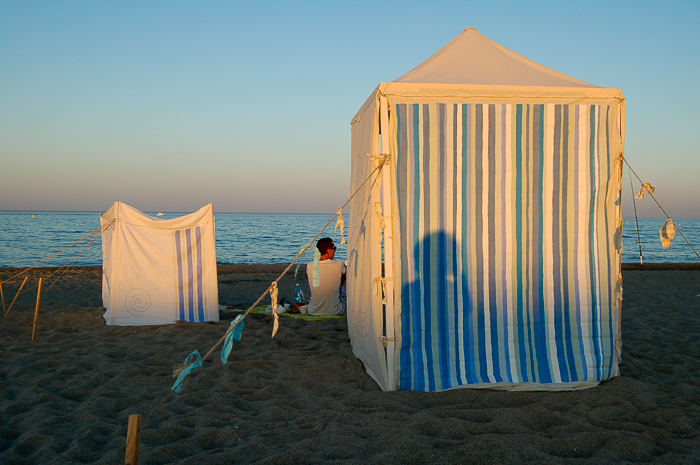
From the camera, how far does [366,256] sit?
3652 millimetres

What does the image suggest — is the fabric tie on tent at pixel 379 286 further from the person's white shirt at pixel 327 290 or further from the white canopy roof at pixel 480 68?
the person's white shirt at pixel 327 290

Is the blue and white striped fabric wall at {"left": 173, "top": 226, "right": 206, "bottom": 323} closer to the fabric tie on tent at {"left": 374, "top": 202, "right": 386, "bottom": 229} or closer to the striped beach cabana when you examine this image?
the striped beach cabana

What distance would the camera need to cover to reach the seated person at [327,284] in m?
6.11

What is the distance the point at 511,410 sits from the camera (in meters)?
2.84

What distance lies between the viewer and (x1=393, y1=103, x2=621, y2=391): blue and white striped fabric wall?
324 cm

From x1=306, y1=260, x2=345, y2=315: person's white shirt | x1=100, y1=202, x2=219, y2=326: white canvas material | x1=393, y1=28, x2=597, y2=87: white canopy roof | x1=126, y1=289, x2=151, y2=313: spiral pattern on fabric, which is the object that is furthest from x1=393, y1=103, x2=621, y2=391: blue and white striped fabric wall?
x1=126, y1=289, x2=151, y2=313: spiral pattern on fabric

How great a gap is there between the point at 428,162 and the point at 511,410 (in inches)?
70.9

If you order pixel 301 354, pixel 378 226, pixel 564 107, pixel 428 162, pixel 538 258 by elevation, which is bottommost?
pixel 301 354

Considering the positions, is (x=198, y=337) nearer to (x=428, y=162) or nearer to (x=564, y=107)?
(x=428, y=162)

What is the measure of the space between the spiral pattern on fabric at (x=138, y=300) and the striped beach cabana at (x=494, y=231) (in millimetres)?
3639

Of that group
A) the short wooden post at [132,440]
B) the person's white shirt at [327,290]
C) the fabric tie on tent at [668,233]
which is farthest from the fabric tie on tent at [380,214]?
the person's white shirt at [327,290]

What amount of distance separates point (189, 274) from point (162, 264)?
0.38m

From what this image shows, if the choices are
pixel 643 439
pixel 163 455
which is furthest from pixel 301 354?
pixel 643 439

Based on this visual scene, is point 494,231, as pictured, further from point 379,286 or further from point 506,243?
point 379,286
